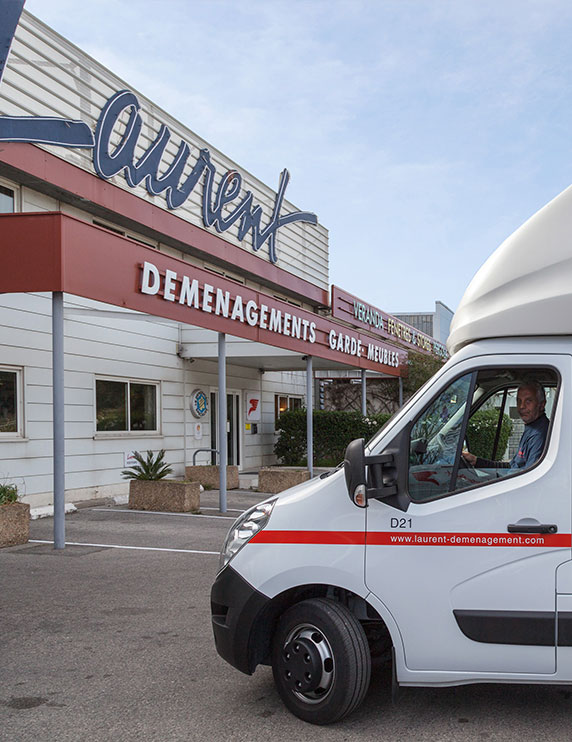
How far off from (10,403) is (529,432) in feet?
32.1

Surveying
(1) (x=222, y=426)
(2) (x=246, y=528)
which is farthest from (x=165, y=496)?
(2) (x=246, y=528)

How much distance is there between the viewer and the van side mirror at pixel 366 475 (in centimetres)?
399


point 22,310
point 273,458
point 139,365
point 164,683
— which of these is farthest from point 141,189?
point 164,683

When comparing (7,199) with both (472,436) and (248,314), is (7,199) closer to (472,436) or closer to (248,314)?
(248,314)

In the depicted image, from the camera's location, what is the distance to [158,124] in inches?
675

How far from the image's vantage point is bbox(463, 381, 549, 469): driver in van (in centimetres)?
411

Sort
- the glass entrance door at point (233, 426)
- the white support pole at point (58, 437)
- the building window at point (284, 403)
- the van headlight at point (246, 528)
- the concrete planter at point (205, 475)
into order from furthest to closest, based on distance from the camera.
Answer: the building window at point (284, 403), the glass entrance door at point (233, 426), the concrete planter at point (205, 475), the white support pole at point (58, 437), the van headlight at point (246, 528)

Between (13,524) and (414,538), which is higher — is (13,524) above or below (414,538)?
below

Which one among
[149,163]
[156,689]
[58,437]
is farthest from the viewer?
[149,163]

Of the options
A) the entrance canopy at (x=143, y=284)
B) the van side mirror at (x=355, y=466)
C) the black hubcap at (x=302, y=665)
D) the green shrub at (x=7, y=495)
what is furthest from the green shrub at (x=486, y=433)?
the green shrub at (x=7, y=495)

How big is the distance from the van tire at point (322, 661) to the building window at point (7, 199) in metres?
9.94

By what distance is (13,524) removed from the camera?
962cm

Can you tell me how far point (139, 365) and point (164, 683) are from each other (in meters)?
11.4

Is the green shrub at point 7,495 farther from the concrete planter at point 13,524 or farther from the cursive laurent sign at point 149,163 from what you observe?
the cursive laurent sign at point 149,163
